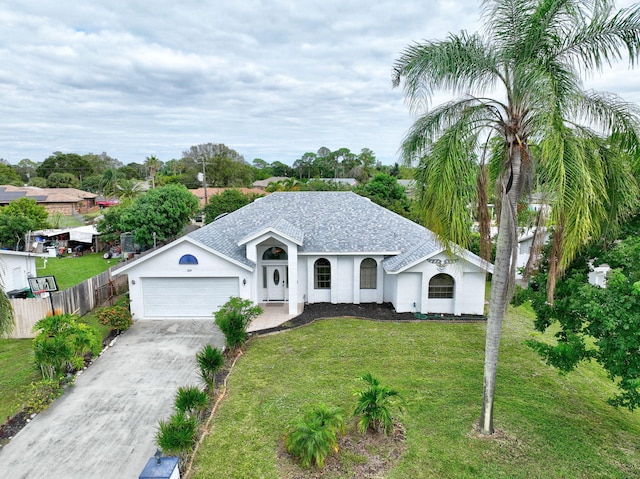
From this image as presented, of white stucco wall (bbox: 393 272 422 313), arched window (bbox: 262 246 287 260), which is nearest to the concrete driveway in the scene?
arched window (bbox: 262 246 287 260)

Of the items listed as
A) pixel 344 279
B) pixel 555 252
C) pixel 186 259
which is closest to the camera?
pixel 555 252

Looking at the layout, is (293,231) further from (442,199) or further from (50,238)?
(50,238)

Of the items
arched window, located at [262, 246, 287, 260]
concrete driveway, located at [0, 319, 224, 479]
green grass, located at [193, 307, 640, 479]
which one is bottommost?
concrete driveway, located at [0, 319, 224, 479]

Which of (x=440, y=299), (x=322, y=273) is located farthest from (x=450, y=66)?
(x=322, y=273)

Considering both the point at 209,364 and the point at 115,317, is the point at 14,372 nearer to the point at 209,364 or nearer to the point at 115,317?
the point at 115,317

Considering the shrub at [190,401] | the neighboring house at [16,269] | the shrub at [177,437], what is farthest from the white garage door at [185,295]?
the shrub at [177,437]

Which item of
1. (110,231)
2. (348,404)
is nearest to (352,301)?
(348,404)

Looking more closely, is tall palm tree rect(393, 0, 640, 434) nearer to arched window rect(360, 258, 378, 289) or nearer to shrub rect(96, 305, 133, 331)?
arched window rect(360, 258, 378, 289)
